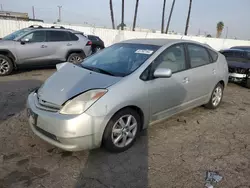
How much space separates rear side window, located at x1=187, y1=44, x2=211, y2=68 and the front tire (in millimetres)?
1728

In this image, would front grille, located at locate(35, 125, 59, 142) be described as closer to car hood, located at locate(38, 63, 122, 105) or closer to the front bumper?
the front bumper

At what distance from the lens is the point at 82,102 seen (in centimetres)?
288

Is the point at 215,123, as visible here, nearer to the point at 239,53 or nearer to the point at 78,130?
the point at 78,130

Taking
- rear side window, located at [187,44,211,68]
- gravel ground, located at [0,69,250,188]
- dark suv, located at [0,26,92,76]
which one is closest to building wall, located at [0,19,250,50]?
dark suv, located at [0,26,92,76]

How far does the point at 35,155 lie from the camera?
317cm

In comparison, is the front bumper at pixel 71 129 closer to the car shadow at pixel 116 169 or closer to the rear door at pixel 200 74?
the car shadow at pixel 116 169

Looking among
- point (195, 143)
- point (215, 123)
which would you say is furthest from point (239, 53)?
point (195, 143)

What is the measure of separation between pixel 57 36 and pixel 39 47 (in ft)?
3.21

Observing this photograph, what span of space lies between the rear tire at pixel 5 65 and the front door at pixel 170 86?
6.46 m

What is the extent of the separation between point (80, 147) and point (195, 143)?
1851 mm

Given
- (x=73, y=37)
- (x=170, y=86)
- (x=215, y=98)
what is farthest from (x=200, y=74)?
(x=73, y=37)

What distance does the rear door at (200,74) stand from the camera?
4.31m

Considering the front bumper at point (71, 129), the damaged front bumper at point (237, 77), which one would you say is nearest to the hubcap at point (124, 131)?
the front bumper at point (71, 129)

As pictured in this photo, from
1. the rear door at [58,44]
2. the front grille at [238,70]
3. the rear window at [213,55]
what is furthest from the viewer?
the rear door at [58,44]
